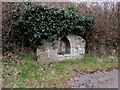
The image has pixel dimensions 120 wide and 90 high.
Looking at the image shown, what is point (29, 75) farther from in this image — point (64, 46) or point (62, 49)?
point (64, 46)

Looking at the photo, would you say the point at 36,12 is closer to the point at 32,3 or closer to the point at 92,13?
the point at 32,3

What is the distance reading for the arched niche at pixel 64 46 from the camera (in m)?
6.09

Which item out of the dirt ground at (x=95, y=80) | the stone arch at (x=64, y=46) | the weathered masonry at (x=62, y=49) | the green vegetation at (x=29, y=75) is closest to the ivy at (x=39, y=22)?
the weathered masonry at (x=62, y=49)

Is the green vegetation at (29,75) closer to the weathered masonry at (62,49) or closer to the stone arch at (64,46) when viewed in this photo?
the weathered masonry at (62,49)

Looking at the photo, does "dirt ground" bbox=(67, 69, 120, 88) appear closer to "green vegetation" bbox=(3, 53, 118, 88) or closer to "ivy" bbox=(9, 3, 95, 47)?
"green vegetation" bbox=(3, 53, 118, 88)

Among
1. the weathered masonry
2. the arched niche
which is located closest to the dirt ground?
the weathered masonry

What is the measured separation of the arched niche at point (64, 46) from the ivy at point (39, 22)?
66 centimetres

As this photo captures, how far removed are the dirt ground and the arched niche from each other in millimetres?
2055

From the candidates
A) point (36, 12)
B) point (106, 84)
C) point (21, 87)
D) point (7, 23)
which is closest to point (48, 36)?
point (36, 12)

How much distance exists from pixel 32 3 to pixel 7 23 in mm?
1513

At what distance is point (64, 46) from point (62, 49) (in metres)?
0.21

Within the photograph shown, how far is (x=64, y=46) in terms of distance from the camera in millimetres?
6230

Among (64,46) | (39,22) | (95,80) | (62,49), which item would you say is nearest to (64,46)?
(64,46)

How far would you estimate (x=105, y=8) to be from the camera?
7652 millimetres
